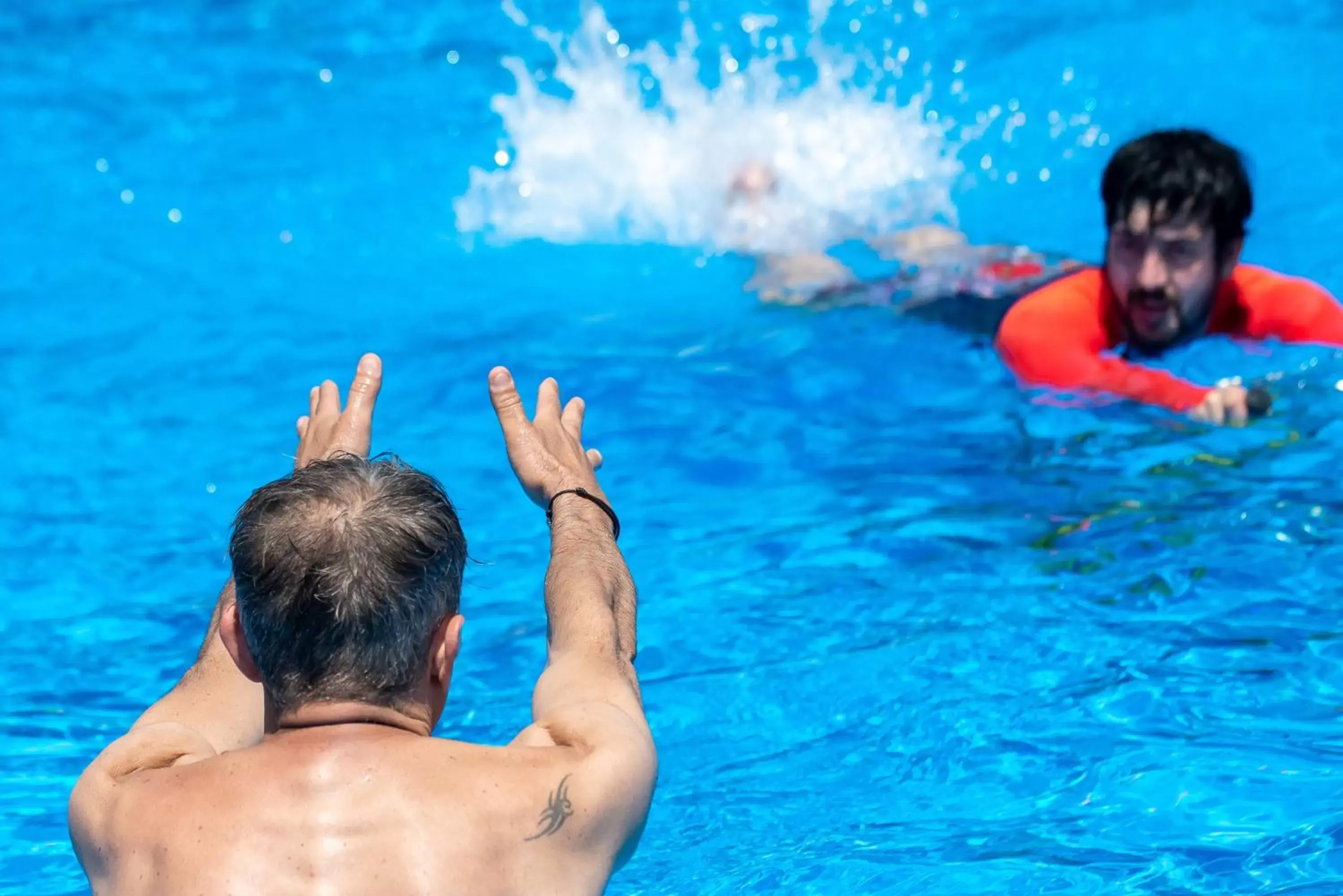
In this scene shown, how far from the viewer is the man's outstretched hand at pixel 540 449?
2.88 m

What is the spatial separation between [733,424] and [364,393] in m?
2.93

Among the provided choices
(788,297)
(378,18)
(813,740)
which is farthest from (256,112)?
(813,740)

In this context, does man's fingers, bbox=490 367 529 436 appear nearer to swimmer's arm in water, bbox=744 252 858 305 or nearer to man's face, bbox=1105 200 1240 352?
man's face, bbox=1105 200 1240 352

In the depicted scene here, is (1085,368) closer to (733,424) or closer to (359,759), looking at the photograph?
→ (733,424)

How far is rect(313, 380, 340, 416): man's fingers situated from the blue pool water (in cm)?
117

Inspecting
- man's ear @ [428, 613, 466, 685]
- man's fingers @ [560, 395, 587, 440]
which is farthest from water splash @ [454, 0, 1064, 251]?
man's ear @ [428, 613, 466, 685]

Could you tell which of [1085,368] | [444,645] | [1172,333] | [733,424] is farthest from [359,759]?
[1172,333]

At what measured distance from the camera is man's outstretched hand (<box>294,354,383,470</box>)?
3041 mm

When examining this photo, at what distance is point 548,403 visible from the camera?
119 inches

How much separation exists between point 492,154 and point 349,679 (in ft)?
24.7

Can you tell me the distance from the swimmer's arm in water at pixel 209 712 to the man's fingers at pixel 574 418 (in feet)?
1.29

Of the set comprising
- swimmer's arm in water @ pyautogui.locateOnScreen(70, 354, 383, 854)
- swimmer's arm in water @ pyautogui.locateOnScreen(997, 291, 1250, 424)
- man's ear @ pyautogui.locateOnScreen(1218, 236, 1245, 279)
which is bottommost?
swimmer's arm in water @ pyautogui.locateOnScreen(70, 354, 383, 854)

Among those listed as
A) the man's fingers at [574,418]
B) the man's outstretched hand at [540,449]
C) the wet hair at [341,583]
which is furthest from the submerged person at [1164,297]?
the wet hair at [341,583]

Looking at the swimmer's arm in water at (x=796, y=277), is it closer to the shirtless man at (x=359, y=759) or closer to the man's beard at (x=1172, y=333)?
the man's beard at (x=1172, y=333)
